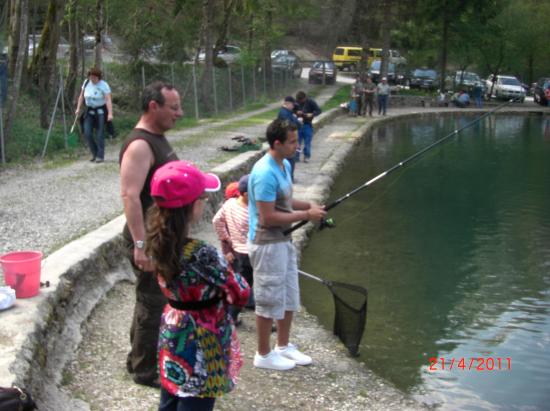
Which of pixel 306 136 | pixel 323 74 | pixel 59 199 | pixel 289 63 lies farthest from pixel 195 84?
pixel 323 74

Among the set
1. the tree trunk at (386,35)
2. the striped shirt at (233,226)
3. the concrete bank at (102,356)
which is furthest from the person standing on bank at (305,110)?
the tree trunk at (386,35)

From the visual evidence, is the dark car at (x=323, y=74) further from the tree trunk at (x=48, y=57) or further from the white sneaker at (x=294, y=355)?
the white sneaker at (x=294, y=355)

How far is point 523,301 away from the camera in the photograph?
27.3 feet

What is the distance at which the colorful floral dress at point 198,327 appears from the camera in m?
3.20

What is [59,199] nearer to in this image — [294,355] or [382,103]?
[294,355]

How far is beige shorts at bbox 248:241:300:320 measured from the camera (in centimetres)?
515

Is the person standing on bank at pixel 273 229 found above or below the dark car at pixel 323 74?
below

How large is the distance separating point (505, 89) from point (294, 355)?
38024mm

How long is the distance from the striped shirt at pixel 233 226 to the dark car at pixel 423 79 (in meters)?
38.0

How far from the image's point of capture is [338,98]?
34.4 meters

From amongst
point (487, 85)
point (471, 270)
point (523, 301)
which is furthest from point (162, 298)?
point (487, 85)

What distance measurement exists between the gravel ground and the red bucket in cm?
162

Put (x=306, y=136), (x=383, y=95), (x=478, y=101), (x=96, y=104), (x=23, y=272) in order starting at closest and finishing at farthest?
1. (x=23, y=272)
2. (x=96, y=104)
3. (x=306, y=136)
4. (x=383, y=95)
5. (x=478, y=101)
